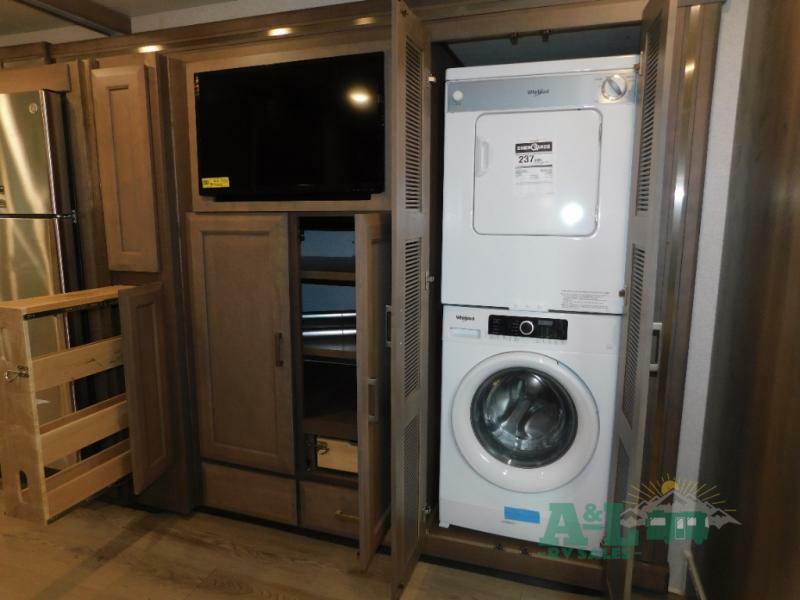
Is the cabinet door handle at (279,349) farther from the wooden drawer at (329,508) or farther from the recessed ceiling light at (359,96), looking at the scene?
the recessed ceiling light at (359,96)

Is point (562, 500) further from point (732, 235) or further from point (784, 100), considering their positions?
point (784, 100)

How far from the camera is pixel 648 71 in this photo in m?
1.47

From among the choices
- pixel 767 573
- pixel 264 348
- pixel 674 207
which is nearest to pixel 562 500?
pixel 767 573

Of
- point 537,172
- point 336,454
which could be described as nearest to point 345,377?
point 336,454

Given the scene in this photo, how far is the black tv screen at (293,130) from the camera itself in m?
1.78

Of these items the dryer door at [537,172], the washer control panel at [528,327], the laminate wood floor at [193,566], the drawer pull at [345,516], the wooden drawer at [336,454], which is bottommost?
the laminate wood floor at [193,566]

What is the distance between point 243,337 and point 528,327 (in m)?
1.17

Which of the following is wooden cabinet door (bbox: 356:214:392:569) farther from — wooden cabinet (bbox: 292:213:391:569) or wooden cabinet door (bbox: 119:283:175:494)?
wooden cabinet door (bbox: 119:283:175:494)

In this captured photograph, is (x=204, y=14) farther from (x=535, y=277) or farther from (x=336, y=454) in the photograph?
(x=336, y=454)

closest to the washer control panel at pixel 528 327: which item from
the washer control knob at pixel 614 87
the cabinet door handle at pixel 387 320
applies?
the cabinet door handle at pixel 387 320

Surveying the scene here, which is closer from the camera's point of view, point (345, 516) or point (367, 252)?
point (367, 252)

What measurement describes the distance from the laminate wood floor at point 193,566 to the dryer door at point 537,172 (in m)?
1.38

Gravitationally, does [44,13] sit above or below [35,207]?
above

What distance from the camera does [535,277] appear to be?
69.9 inches
